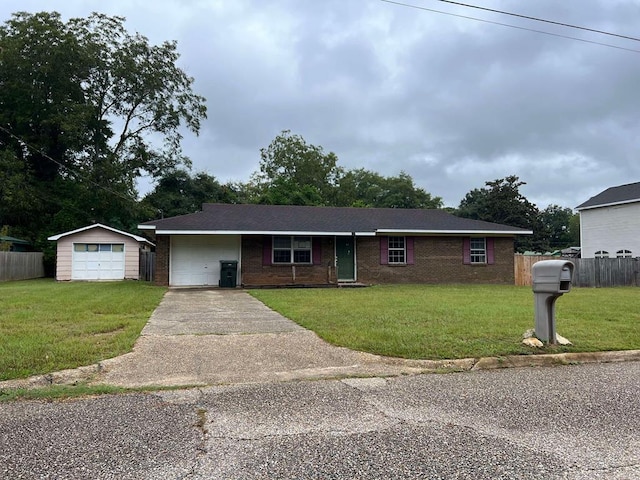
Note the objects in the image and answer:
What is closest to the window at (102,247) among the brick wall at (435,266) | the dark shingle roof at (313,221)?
the dark shingle roof at (313,221)

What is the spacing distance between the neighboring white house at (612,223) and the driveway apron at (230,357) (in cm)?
2735

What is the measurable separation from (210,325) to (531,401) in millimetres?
5954

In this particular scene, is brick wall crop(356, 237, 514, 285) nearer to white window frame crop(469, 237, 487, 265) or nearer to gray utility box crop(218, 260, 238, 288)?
white window frame crop(469, 237, 487, 265)

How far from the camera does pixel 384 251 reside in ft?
71.8

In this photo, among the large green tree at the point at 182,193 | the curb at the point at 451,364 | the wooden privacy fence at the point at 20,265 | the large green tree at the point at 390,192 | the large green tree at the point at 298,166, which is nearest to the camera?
the curb at the point at 451,364

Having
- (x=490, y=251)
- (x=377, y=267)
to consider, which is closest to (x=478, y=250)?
(x=490, y=251)

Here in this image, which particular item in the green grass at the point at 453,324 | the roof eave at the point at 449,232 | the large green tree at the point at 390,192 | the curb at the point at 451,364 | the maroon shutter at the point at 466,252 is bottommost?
the curb at the point at 451,364

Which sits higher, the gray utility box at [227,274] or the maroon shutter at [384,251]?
the maroon shutter at [384,251]

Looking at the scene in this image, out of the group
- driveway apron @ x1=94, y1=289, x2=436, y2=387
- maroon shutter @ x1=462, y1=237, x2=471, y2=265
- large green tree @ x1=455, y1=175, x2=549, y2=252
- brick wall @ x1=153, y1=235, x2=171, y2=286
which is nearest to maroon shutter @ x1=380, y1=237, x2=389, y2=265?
maroon shutter @ x1=462, y1=237, x2=471, y2=265

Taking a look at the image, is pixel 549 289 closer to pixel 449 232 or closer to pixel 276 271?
pixel 276 271

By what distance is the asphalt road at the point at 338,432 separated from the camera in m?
3.16

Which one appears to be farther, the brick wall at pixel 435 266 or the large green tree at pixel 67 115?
the large green tree at pixel 67 115

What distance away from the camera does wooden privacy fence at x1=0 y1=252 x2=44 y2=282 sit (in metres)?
23.8

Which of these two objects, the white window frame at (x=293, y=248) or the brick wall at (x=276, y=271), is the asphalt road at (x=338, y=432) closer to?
the brick wall at (x=276, y=271)
